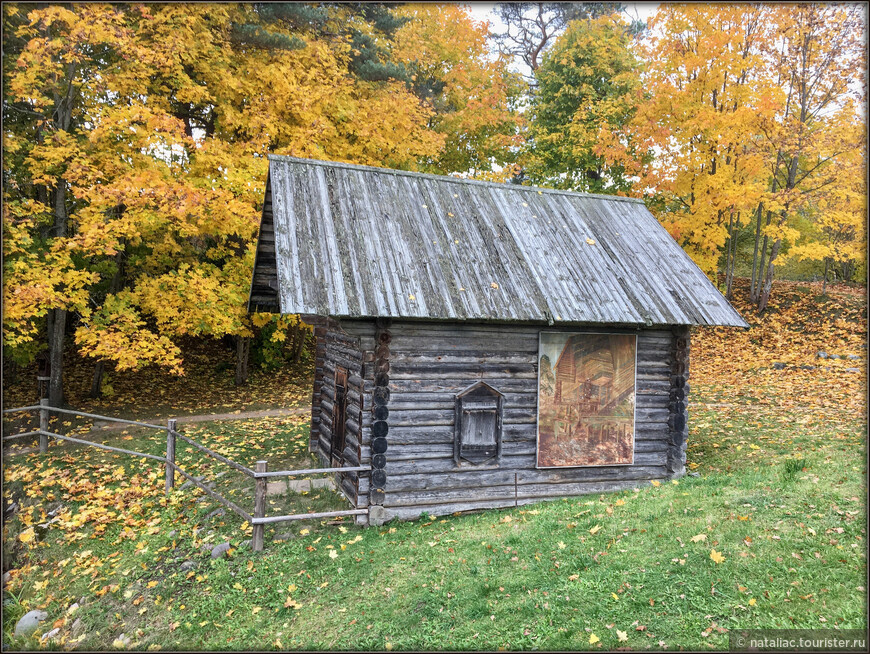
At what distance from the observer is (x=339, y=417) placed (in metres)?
10.9

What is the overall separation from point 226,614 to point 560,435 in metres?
6.06

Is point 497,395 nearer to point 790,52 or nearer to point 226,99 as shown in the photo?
point 226,99

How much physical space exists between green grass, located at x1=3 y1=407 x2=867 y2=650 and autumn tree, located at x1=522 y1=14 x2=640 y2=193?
1787cm

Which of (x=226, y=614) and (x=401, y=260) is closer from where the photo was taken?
(x=226, y=614)

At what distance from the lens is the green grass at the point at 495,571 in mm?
6004

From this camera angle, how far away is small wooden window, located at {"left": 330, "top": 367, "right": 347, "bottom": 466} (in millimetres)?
10602

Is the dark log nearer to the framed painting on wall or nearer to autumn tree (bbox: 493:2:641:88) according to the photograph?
the framed painting on wall

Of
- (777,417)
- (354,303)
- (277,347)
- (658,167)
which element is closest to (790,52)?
(658,167)

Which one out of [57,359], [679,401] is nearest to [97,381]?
[57,359]

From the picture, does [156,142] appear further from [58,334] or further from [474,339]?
[474,339]

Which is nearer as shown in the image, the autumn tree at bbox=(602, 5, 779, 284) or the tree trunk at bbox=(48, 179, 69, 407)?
the tree trunk at bbox=(48, 179, 69, 407)

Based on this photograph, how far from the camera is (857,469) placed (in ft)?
30.8

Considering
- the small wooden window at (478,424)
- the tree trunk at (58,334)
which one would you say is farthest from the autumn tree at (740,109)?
the tree trunk at (58,334)

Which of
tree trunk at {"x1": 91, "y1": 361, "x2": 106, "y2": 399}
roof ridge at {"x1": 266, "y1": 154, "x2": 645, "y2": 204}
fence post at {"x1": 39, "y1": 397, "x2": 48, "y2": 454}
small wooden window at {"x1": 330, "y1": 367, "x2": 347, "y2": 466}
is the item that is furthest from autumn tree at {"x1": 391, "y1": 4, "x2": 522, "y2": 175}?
fence post at {"x1": 39, "y1": 397, "x2": 48, "y2": 454}
